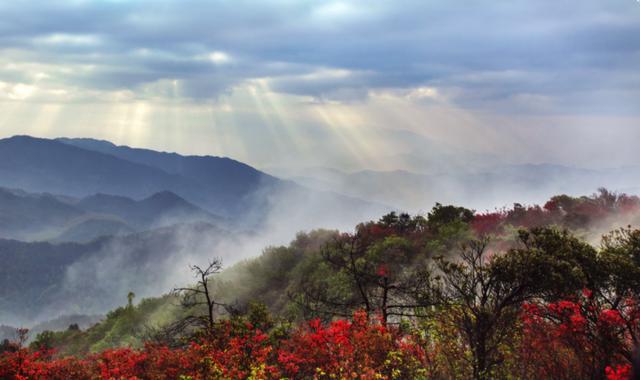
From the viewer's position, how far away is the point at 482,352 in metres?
16.7

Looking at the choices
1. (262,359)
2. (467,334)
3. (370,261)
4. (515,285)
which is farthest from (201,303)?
(370,261)

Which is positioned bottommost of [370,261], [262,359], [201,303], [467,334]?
[262,359]

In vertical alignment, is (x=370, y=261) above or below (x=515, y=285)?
above

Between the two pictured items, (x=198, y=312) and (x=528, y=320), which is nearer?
(x=528, y=320)

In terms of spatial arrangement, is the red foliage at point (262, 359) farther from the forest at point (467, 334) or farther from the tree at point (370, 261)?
the tree at point (370, 261)

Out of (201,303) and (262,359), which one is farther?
(201,303)

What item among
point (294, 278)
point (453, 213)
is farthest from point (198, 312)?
point (453, 213)

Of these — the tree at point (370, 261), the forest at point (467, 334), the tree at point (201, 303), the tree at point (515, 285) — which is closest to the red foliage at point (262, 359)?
the forest at point (467, 334)

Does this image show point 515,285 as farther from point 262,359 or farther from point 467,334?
point 262,359

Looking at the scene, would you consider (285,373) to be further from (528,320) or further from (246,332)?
(528,320)

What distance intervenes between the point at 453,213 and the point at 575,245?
138ft

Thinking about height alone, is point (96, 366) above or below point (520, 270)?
below

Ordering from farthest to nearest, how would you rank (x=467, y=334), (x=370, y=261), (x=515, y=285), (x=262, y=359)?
(x=370, y=261), (x=262, y=359), (x=467, y=334), (x=515, y=285)

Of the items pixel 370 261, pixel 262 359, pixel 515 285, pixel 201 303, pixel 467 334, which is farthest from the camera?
pixel 370 261
